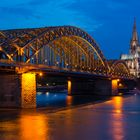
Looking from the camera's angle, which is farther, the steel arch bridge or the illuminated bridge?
the steel arch bridge

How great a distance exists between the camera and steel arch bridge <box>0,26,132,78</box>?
6656cm

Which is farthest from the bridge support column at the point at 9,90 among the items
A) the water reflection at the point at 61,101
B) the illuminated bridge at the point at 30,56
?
the water reflection at the point at 61,101

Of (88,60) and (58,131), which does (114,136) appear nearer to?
(58,131)

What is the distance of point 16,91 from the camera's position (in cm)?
6069

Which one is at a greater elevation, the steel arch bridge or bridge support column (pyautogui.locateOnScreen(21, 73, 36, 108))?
the steel arch bridge

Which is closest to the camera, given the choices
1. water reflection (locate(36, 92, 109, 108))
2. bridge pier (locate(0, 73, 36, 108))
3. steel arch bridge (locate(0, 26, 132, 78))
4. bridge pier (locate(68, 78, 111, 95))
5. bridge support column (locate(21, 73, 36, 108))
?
bridge pier (locate(0, 73, 36, 108))

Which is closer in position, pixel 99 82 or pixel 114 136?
pixel 114 136

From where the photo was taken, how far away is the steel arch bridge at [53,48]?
66562 mm

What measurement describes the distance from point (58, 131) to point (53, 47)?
221ft

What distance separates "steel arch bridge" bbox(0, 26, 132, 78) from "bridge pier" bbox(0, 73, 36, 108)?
9.14ft

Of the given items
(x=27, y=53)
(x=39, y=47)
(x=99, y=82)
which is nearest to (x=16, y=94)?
(x=27, y=53)

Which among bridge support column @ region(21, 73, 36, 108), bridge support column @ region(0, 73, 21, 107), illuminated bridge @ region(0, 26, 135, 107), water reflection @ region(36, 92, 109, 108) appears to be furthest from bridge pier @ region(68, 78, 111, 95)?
bridge support column @ region(0, 73, 21, 107)

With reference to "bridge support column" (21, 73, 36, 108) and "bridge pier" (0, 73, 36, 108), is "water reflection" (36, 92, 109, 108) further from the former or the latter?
"bridge pier" (0, 73, 36, 108)

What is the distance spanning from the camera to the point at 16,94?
199ft
